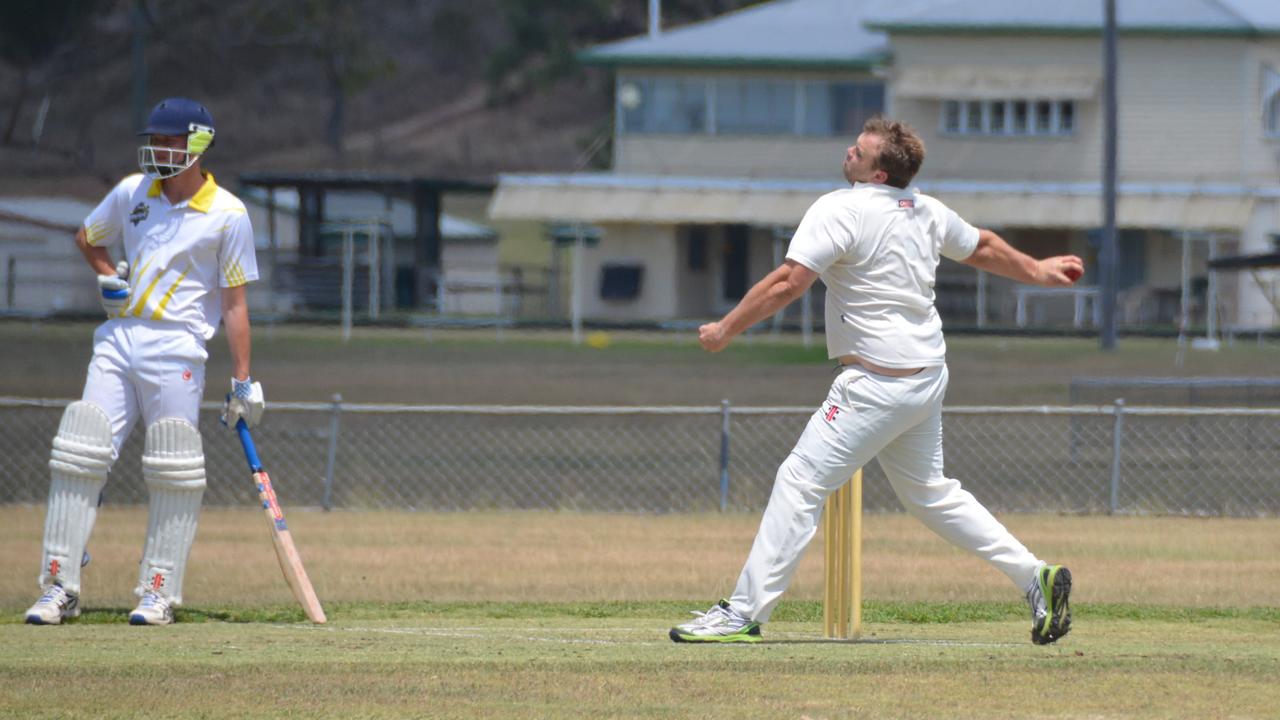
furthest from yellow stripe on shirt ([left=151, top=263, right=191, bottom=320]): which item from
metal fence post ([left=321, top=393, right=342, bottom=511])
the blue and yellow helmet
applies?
metal fence post ([left=321, top=393, right=342, bottom=511])

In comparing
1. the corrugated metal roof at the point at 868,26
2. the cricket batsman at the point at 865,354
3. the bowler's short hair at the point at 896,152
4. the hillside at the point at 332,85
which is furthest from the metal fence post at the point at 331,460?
the hillside at the point at 332,85

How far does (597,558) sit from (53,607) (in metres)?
3.72

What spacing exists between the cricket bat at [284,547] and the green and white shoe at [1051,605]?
3.01 metres

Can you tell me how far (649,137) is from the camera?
46469mm

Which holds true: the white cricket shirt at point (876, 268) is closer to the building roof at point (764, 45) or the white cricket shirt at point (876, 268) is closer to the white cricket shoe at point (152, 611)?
the white cricket shoe at point (152, 611)

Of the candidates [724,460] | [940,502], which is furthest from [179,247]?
[724,460]

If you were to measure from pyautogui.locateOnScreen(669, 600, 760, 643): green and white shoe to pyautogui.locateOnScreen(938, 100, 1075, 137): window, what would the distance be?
126ft

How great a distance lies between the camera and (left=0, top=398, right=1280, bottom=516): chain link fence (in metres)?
13.8

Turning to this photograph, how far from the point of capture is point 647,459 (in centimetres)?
1675

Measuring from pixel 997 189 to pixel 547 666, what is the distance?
122 ft

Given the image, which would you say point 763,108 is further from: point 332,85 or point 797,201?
point 332,85

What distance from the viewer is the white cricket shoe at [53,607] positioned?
7938mm

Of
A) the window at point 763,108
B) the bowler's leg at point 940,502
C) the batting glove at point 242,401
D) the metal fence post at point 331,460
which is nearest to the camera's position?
the bowler's leg at point 940,502

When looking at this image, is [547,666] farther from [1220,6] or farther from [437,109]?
[437,109]
